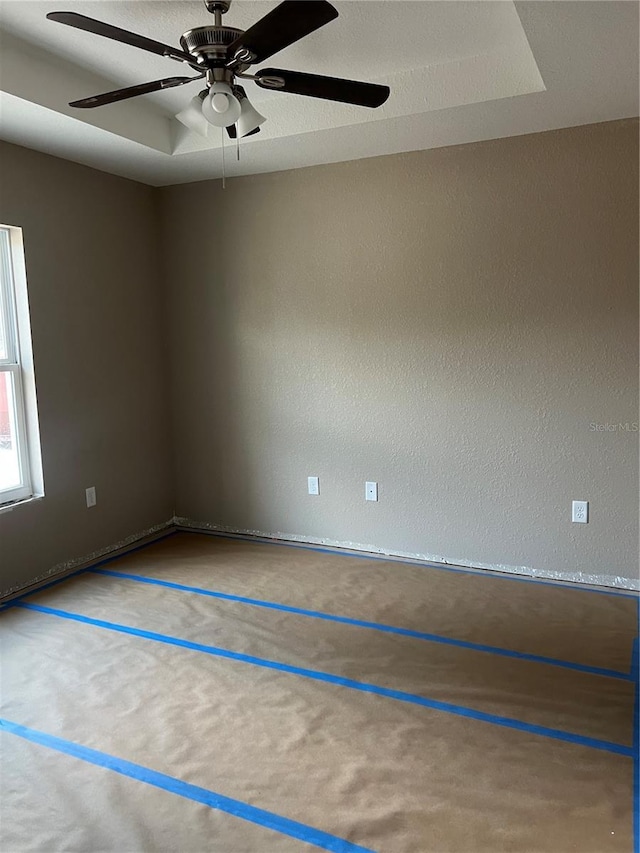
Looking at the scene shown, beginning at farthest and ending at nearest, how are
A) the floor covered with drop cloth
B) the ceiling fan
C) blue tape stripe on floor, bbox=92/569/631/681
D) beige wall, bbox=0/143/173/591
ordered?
beige wall, bbox=0/143/173/591 < blue tape stripe on floor, bbox=92/569/631/681 < the floor covered with drop cloth < the ceiling fan

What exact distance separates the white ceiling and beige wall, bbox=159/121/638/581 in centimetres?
34

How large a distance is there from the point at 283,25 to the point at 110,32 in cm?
54

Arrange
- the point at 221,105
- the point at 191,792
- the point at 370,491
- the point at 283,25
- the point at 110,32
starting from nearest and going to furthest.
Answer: the point at 283,25, the point at 110,32, the point at 191,792, the point at 221,105, the point at 370,491

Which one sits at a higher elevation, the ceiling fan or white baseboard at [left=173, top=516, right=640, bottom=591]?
the ceiling fan

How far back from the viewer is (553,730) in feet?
7.57

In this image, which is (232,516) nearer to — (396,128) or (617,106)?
(396,128)

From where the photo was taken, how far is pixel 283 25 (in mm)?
1781

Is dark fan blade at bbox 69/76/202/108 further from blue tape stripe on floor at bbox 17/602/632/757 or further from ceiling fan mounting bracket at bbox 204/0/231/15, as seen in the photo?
blue tape stripe on floor at bbox 17/602/632/757

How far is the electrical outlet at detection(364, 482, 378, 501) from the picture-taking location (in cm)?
411

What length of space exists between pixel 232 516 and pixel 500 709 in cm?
259

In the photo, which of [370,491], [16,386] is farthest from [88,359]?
[370,491]

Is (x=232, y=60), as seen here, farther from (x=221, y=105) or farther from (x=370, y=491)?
(x=370, y=491)

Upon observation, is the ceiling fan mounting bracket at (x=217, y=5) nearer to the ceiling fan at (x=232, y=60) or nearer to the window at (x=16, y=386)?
the ceiling fan at (x=232, y=60)

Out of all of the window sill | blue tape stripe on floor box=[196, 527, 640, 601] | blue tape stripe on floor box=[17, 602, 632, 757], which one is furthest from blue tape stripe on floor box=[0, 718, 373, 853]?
blue tape stripe on floor box=[196, 527, 640, 601]
